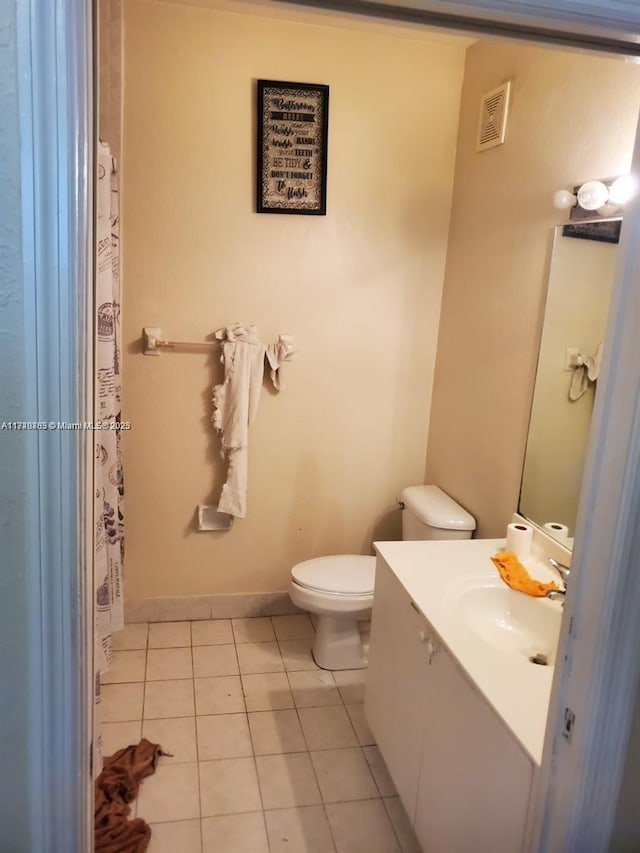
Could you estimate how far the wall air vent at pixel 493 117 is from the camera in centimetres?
235

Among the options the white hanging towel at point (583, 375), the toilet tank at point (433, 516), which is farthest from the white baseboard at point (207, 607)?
the white hanging towel at point (583, 375)

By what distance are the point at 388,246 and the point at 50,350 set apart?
2.30 meters

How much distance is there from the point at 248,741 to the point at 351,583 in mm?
709

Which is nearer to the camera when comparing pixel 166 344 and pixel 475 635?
pixel 475 635

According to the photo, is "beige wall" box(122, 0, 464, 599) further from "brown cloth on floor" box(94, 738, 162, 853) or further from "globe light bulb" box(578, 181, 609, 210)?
"globe light bulb" box(578, 181, 609, 210)

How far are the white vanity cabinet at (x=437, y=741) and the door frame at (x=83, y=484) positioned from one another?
195 millimetres

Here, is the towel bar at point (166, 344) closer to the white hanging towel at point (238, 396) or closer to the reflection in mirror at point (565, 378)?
the white hanging towel at point (238, 396)

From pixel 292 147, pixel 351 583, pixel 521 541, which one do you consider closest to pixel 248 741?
pixel 351 583

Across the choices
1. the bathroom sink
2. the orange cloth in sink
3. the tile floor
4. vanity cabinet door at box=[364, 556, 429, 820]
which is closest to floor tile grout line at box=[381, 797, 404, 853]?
the tile floor

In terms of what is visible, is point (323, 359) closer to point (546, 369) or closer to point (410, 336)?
point (410, 336)

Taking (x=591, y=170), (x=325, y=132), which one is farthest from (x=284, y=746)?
(x=325, y=132)

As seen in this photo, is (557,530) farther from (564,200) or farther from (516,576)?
(564,200)

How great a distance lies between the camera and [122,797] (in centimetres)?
197

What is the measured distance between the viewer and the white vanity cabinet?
4.26 feet
